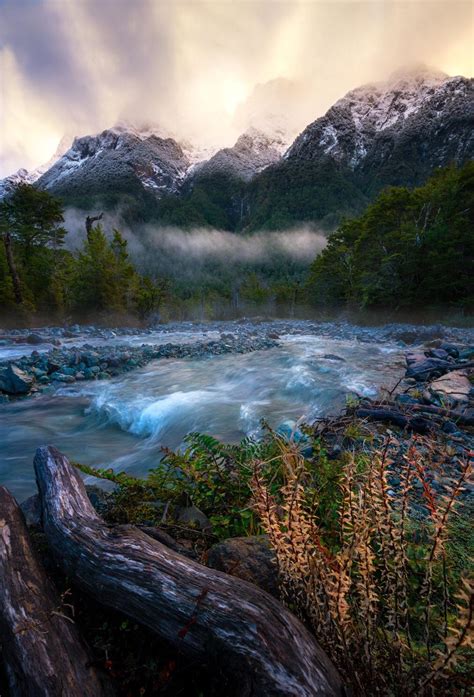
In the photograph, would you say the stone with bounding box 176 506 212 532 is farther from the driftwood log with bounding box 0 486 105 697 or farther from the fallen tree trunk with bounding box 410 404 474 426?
the fallen tree trunk with bounding box 410 404 474 426

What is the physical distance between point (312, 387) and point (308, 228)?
191013 millimetres

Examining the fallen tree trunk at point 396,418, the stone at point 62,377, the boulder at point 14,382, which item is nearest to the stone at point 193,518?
the fallen tree trunk at point 396,418

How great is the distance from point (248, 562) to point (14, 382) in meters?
11.6

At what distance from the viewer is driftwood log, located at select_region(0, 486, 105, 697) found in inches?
60.4

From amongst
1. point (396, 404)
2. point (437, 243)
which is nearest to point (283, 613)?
point (396, 404)

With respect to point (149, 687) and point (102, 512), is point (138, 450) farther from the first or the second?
point (149, 687)

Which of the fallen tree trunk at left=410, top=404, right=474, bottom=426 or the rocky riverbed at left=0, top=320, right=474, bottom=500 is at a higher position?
the fallen tree trunk at left=410, top=404, right=474, bottom=426

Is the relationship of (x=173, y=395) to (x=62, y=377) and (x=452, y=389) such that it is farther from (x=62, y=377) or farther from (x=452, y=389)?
(x=452, y=389)

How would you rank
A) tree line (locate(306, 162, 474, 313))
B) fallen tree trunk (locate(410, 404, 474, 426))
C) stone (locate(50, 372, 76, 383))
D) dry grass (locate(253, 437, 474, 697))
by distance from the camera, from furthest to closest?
tree line (locate(306, 162, 474, 313)), stone (locate(50, 372, 76, 383)), fallen tree trunk (locate(410, 404, 474, 426)), dry grass (locate(253, 437, 474, 697))

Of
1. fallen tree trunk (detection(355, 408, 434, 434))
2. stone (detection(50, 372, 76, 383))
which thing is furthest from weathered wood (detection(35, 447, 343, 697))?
stone (detection(50, 372, 76, 383))

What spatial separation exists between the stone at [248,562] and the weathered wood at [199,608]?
0.29 metres

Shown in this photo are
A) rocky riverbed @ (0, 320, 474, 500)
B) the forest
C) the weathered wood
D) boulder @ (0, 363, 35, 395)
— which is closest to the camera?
the weathered wood

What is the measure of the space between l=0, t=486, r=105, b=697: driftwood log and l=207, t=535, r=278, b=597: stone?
2.73ft

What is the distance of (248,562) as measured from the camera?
2.11 metres
